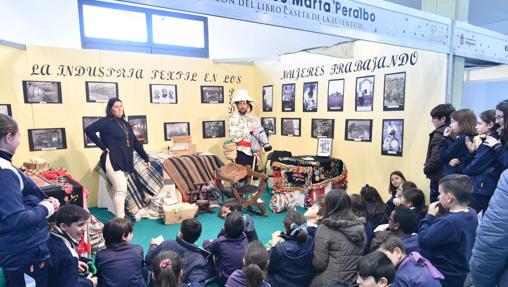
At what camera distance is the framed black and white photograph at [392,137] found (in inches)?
182

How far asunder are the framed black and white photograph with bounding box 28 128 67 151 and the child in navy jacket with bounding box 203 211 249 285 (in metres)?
3.38

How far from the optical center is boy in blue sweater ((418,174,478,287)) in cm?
201

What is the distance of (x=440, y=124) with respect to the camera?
3.56 metres

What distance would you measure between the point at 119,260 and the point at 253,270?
0.94 meters

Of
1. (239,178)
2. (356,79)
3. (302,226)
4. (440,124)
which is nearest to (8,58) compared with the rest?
(239,178)

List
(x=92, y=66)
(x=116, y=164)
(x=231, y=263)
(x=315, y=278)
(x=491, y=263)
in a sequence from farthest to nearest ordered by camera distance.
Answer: (x=92, y=66) → (x=116, y=164) → (x=231, y=263) → (x=315, y=278) → (x=491, y=263)

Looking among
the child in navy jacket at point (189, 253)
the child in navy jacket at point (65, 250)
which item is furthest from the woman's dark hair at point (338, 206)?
the child in navy jacket at point (65, 250)

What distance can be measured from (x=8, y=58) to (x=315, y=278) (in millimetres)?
4708

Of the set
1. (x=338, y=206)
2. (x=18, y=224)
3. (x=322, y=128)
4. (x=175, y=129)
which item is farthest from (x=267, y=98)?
(x=18, y=224)

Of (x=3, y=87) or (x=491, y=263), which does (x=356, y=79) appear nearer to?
(x=491, y=263)

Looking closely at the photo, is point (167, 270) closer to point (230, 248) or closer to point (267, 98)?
point (230, 248)

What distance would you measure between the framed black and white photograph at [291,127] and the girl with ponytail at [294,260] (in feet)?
12.0

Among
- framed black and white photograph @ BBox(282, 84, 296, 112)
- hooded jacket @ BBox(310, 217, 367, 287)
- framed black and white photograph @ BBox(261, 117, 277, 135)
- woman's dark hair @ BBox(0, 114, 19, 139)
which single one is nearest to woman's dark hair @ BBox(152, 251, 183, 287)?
hooded jacket @ BBox(310, 217, 367, 287)

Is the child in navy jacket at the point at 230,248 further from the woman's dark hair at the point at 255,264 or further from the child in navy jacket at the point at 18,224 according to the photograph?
the child in navy jacket at the point at 18,224
